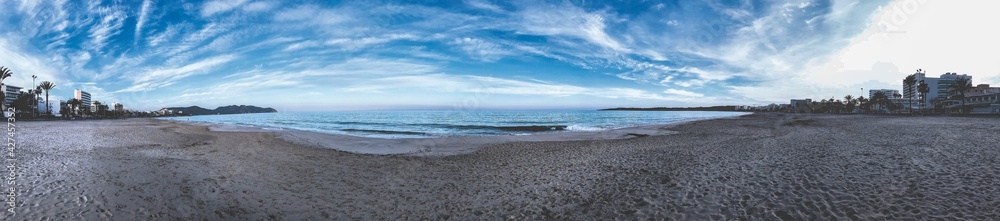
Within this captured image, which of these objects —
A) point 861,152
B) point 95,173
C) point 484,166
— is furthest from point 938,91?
point 95,173

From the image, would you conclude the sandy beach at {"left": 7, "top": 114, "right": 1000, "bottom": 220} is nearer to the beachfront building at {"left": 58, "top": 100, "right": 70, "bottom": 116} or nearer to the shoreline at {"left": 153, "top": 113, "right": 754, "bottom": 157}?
the shoreline at {"left": 153, "top": 113, "right": 754, "bottom": 157}

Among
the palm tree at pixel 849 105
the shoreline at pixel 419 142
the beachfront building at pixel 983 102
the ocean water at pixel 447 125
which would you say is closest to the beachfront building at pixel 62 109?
the ocean water at pixel 447 125

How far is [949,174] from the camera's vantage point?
10.4 m

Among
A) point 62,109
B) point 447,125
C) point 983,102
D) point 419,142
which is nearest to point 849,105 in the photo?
point 983,102

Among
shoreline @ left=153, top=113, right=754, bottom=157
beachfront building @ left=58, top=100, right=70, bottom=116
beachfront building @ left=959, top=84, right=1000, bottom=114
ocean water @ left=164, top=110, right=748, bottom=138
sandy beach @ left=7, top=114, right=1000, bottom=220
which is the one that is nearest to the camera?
sandy beach @ left=7, top=114, right=1000, bottom=220

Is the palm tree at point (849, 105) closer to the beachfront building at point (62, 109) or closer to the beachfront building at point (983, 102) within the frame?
the beachfront building at point (983, 102)

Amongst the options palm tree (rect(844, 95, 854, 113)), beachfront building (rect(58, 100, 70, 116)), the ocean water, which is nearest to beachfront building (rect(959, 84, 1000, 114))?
palm tree (rect(844, 95, 854, 113))

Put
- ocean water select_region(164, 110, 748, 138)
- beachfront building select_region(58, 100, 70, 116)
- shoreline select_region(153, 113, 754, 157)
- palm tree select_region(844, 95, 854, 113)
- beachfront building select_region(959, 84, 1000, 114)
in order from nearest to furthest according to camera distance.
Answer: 1. shoreline select_region(153, 113, 754, 157)
2. ocean water select_region(164, 110, 748, 138)
3. beachfront building select_region(959, 84, 1000, 114)
4. beachfront building select_region(58, 100, 70, 116)
5. palm tree select_region(844, 95, 854, 113)

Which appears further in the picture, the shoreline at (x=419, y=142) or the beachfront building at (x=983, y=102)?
the beachfront building at (x=983, y=102)

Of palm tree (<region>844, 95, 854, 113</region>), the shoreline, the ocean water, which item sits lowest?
the ocean water

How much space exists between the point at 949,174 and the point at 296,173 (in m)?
19.7

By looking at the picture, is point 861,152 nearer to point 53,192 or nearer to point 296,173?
point 296,173

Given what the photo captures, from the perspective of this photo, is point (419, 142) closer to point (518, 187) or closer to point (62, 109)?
point (518, 187)

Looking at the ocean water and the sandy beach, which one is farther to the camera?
the ocean water
